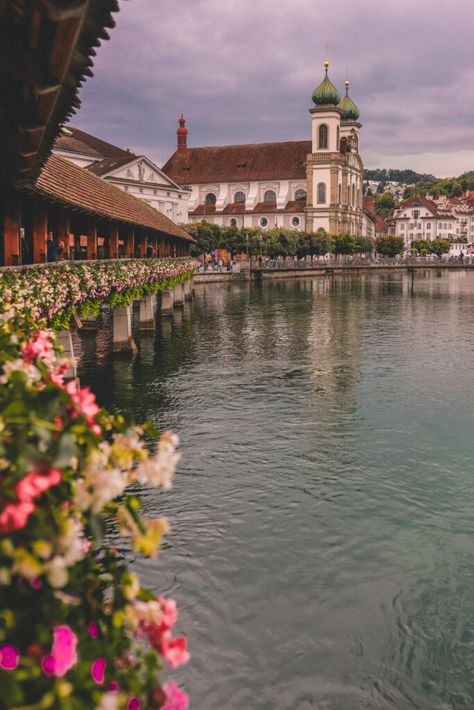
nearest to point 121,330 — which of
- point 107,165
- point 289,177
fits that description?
point 107,165

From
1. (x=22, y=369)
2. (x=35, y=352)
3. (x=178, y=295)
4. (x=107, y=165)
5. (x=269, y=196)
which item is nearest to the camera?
(x=22, y=369)

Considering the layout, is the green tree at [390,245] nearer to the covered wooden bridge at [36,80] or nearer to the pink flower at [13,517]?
the covered wooden bridge at [36,80]

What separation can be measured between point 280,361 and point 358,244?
342ft

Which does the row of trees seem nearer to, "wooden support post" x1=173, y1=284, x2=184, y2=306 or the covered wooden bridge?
"wooden support post" x1=173, y1=284, x2=184, y2=306

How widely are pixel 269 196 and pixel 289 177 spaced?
5.03 meters

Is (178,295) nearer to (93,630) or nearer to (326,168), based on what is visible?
(93,630)

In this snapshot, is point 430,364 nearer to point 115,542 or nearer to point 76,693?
point 115,542

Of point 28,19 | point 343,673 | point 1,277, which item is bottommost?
point 343,673

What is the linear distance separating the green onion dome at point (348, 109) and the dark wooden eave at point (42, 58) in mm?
140834

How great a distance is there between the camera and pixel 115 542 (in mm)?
11195

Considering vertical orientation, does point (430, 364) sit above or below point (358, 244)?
below

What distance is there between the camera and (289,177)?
13675 cm

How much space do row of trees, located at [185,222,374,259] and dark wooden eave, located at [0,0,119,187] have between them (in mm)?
→ 85621

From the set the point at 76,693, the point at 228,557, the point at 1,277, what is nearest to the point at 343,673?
the point at 228,557
